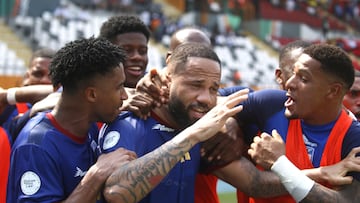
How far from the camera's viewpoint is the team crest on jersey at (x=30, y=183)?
2.90m

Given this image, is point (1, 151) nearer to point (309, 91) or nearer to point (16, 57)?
point (309, 91)

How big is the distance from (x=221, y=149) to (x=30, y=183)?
116 centimetres

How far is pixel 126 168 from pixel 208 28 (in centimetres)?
2380

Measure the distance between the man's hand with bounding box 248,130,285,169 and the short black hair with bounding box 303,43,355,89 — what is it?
0.57 m

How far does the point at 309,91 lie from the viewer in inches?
134

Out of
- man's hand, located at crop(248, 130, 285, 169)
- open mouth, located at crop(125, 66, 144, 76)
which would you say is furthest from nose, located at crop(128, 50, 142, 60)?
man's hand, located at crop(248, 130, 285, 169)

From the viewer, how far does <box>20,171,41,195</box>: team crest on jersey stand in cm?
290

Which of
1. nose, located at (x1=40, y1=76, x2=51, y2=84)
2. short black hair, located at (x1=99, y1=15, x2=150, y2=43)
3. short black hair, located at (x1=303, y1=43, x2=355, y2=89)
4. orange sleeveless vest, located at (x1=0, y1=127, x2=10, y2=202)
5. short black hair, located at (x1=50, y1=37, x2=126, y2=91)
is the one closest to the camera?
short black hair, located at (x1=50, y1=37, x2=126, y2=91)

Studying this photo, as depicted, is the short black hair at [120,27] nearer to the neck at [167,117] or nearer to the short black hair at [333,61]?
the neck at [167,117]

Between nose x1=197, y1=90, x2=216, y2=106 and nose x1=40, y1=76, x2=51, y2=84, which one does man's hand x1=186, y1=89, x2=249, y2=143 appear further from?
nose x1=40, y1=76, x2=51, y2=84

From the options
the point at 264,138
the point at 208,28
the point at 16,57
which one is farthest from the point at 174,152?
the point at 208,28

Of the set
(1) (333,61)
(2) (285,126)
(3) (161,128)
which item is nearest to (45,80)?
(3) (161,128)

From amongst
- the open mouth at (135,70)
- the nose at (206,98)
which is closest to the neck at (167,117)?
the nose at (206,98)

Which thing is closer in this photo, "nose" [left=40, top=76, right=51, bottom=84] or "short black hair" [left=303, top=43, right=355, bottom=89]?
"short black hair" [left=303, top=43, right=355, bottom=89]
